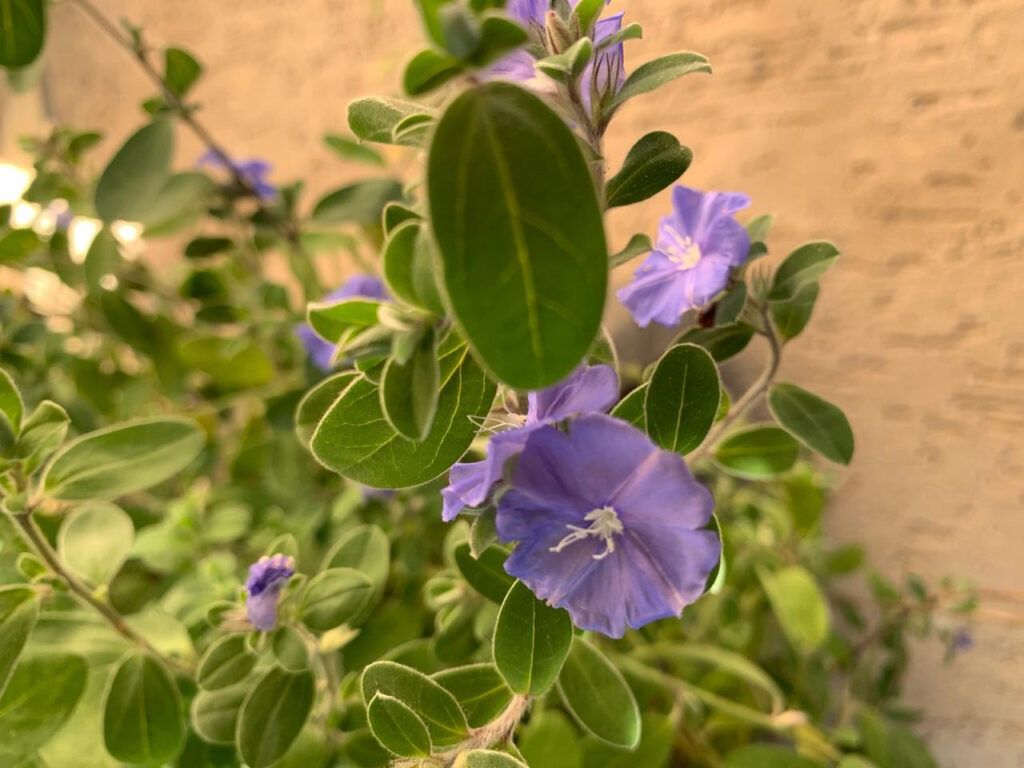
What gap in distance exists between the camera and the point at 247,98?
4.68 feet

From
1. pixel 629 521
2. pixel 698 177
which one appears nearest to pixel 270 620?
pixel 629 521

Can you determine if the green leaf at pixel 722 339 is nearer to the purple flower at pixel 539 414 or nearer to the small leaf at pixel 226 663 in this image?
the purple flower at pixel 539 414

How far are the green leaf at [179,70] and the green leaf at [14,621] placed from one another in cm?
51

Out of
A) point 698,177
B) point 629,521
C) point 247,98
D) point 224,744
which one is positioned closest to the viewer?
point 629,521

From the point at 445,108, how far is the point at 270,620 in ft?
1.20

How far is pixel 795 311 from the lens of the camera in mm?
485

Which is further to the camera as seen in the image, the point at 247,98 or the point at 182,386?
the point at 247,98

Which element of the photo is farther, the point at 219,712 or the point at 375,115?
the point at 219,712

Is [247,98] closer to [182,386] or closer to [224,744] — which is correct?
[182,386]

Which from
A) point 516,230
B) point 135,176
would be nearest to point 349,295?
point 135,176

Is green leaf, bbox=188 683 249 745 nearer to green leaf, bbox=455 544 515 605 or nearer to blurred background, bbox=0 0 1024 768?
green leaf, bbox=455 544 515 605

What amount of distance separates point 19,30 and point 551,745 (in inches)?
27.9

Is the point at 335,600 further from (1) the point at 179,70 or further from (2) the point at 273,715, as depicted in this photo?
(1) the point at 179,70

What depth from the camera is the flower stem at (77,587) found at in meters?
0.49
